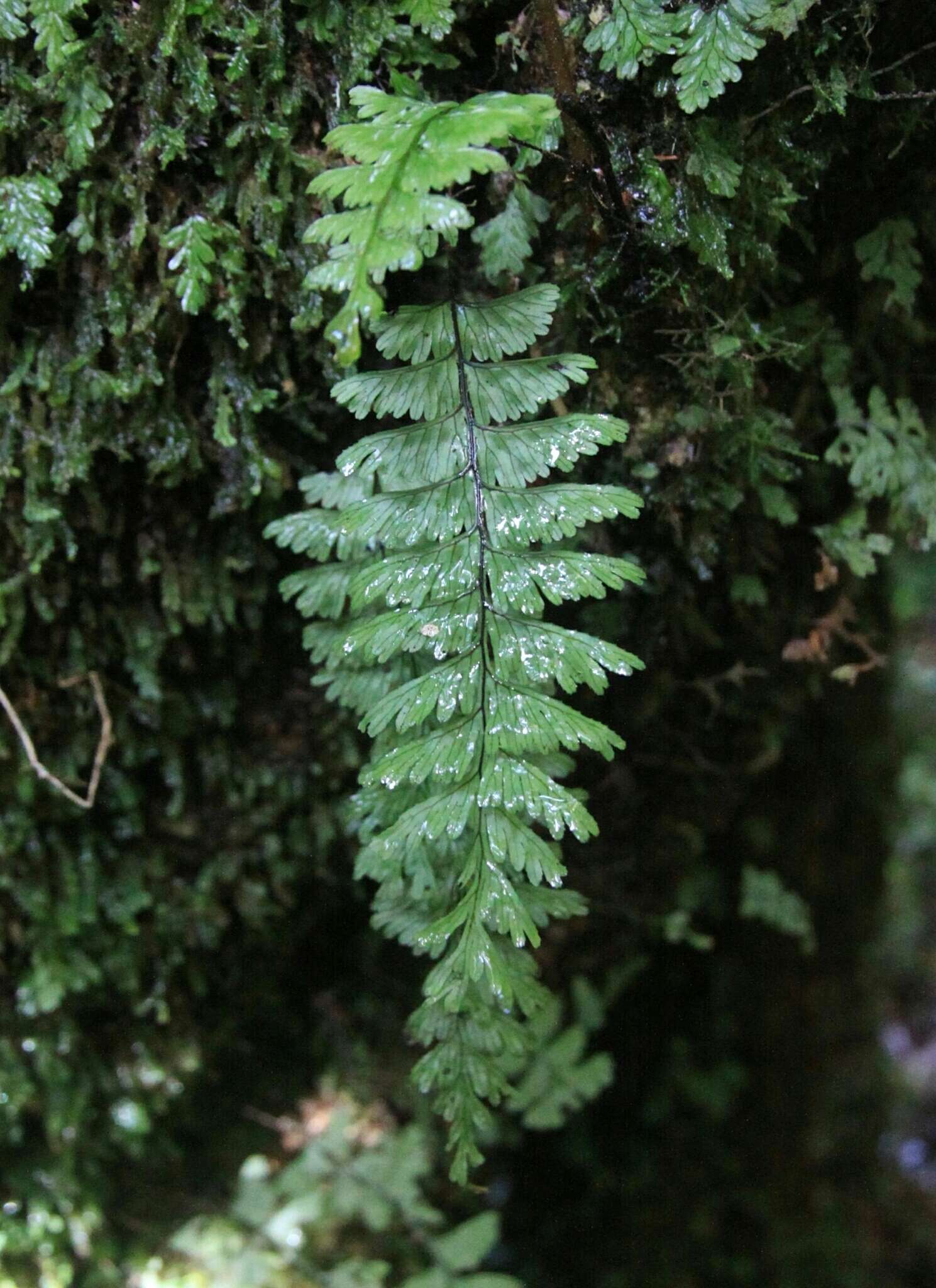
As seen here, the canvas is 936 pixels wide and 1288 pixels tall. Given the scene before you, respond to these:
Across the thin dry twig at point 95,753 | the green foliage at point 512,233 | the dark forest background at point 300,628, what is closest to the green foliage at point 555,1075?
the dark forest background at point 300,628

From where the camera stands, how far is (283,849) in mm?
1760

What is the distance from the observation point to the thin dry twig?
1.52m

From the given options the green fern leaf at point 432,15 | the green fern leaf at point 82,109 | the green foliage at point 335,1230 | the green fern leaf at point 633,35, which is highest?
the green fern leaf at point 82,109

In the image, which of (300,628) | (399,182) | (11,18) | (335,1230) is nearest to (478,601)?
(399,182)

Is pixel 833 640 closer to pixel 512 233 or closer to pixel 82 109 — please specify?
pixel 512 233

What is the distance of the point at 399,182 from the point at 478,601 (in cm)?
45

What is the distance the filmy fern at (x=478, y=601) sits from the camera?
107 cm

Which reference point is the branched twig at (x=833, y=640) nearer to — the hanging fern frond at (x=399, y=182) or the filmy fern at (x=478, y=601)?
the filmy fern at (x=478, y=601)

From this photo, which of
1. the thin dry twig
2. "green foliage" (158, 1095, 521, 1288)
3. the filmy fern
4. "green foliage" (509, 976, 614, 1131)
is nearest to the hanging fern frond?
the filmy fern

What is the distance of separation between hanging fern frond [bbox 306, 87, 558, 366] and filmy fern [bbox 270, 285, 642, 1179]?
16 centimetres

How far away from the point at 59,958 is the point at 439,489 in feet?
3.95

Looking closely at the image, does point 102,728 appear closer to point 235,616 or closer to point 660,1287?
point 235,616

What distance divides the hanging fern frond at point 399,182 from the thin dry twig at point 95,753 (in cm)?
87

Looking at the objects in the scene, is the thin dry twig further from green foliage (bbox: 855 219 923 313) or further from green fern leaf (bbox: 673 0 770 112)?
green foliage (bbox: 855 219 923 313)
